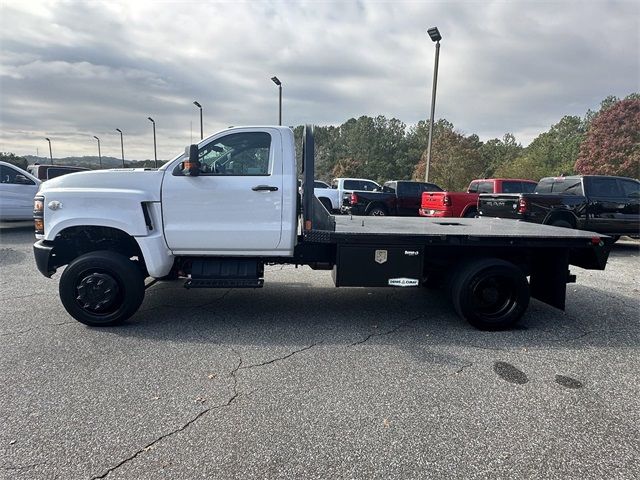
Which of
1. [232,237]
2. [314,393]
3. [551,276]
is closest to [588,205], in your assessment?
[551,276]

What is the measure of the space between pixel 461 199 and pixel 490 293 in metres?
9.23

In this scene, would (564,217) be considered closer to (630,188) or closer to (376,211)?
(630,188)

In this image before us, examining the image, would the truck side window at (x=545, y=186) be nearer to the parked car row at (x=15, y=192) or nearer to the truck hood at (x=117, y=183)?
the truck hood at (x=117, y=183)

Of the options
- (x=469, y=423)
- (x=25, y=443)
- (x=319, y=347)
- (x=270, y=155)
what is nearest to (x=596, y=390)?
(x=469, y=423)

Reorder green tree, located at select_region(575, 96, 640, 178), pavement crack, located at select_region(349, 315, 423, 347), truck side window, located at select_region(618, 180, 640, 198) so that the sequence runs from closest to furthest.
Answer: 1. pavement crack, located at select_region(349, 315, 423, 347)
2. truck side window, located at select_region(618, 180, 640, 198)
3. green tree, located at select_region(575, 96, 640, 178)

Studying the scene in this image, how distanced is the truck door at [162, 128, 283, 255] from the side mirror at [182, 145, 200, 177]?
98 mm

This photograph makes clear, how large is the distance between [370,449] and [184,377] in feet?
5.68

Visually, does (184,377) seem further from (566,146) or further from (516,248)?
(566,146)

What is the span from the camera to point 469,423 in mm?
2859

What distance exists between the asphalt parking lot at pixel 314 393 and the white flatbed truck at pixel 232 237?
502 millimetres

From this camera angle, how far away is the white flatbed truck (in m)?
4.46

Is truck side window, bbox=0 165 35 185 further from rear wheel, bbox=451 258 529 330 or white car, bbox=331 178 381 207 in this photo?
rear wheel, bbox=451 258 529 330

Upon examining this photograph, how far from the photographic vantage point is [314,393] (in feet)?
10.6

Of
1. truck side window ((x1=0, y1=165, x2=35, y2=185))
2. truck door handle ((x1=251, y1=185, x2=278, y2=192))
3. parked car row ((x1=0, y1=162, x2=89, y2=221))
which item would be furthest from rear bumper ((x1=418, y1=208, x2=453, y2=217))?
truck side window ((x1=0, y1=165, x2=35, y2=185))
